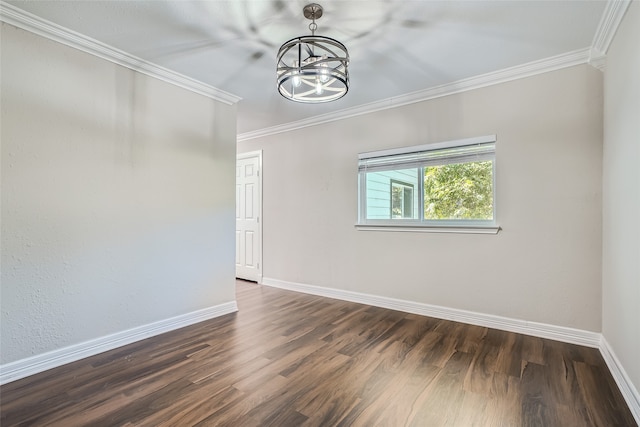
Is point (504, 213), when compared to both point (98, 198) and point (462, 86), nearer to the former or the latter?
point (462, 86)

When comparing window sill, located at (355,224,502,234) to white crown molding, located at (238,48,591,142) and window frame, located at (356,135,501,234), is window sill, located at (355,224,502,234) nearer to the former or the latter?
window frame, located at (356,135,501,234)

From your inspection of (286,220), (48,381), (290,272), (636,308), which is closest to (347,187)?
(286,220)

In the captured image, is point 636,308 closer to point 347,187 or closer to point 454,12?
point 454,12

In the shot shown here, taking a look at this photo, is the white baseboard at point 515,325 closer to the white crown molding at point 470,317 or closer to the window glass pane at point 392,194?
the white crown molding at point 470,317

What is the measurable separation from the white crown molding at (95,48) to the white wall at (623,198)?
129 inches

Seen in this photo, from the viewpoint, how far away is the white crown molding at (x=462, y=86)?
259 cm

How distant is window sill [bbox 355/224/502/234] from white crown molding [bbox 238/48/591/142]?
1384mm

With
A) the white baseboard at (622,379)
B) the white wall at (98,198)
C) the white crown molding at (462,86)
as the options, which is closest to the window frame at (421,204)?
the white crown molding at (462,86)

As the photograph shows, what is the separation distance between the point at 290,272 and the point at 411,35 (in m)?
3.29

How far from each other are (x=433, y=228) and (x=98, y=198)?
10.2ft

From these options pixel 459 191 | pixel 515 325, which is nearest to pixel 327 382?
pixel 515 325

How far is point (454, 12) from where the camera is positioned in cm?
202

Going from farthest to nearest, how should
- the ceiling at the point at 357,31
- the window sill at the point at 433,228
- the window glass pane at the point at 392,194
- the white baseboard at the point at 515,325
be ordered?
the window glass pane at the point at 392,194 < the window sill at the point at 433,228 < the ceiling at the point at 357,31 < the white baseboard at the point at 515,325

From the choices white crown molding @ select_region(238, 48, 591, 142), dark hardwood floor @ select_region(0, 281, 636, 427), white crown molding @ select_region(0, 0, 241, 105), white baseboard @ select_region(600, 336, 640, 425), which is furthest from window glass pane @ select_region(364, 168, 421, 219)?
white crown molding @ select_region(0, 0, 241, 105)
